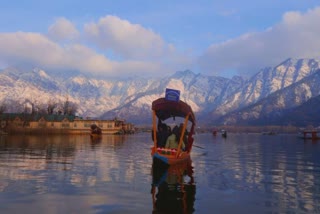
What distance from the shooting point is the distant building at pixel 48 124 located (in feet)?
529

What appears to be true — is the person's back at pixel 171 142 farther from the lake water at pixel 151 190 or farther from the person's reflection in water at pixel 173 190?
→ the lake water at pixel 151 190

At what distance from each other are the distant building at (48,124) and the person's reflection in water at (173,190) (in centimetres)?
13164

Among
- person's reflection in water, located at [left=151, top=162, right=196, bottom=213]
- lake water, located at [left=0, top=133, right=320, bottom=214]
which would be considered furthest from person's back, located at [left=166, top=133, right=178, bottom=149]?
lake water, located at [left=0, top=133, right=320, bottom=214]

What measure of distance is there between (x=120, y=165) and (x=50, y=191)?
52.8 ft

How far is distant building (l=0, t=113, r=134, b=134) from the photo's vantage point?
16125 centimetres

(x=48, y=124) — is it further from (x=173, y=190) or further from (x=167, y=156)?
(x=173, y=190)

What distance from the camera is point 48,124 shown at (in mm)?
173500

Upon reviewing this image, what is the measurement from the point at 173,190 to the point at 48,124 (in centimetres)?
15460

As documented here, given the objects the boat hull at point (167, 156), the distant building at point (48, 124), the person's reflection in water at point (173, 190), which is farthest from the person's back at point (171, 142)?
the distant building at point (48, 124)

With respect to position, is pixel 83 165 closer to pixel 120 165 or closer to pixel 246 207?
pixel 120 165

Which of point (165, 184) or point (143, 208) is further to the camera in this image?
point (165, 184)

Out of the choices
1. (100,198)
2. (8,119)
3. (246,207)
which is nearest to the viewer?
(246,207)

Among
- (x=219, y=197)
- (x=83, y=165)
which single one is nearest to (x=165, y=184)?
(x=219, y=197)

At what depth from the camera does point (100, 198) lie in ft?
76.4
